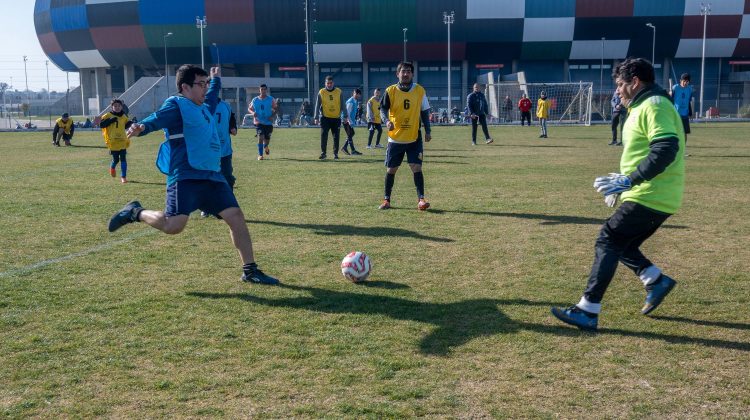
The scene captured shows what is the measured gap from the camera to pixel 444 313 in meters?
5.63

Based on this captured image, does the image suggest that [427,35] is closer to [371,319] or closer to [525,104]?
[525,104]

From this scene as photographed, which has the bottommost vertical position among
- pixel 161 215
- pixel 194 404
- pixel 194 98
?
pixel 194 404

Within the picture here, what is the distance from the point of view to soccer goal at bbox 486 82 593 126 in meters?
48.6

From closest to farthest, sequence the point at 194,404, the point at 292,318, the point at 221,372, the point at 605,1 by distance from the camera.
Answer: the point at 194,404, the point at 221,372, the point at 292,318, the point at 605,1

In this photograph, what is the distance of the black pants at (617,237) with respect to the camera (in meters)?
5.13

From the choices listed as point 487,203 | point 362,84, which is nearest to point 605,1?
point 362,84

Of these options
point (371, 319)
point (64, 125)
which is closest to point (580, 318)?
point (371, 319)

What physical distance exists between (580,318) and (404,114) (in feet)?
20.1

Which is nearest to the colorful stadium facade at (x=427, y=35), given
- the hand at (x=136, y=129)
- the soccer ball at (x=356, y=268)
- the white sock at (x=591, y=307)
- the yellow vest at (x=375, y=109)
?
the yellow vest at (x=375, y=109)

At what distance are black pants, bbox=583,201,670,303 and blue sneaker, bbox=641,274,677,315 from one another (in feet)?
1.28

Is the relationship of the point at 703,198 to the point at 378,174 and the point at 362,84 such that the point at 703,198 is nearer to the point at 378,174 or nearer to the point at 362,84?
the point at 378,174

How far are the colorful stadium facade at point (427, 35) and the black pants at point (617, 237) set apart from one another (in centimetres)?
5329

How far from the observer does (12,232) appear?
9.30 meters

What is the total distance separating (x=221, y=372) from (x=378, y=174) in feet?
39.0
